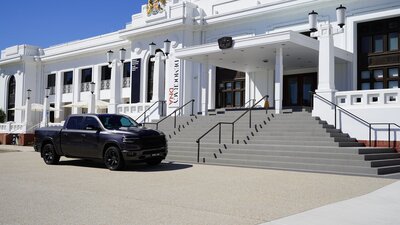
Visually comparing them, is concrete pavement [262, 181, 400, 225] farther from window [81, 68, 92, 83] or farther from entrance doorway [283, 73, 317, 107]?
window [81, 68, 92, 83]

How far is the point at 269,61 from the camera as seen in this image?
24766 millimetres

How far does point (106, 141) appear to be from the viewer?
14062mm

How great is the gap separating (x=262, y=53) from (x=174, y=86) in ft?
25.6

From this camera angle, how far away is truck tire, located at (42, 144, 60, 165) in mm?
15961

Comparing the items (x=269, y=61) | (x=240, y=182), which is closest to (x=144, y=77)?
(x=269, y=61)

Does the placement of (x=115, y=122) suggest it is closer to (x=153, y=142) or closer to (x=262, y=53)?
(x=153, y=142)

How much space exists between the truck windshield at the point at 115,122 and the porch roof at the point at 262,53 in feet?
26.7

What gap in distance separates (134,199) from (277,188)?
353 centimetres

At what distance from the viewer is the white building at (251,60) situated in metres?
19.2

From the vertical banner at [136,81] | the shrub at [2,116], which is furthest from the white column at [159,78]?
the shrub at [2,116]

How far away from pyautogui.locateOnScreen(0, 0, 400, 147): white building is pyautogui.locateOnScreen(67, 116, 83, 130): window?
30.3ft

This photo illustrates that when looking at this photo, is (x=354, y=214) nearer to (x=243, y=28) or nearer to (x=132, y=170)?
(x=132, y=170)

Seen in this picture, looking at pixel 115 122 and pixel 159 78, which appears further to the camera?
pixel 159 78

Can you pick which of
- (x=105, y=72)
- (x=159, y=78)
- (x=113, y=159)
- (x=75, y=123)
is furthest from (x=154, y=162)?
(x=105, y=72)
